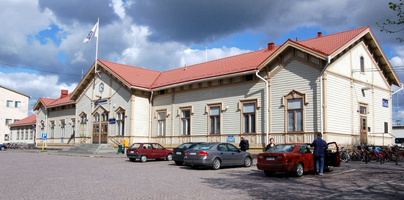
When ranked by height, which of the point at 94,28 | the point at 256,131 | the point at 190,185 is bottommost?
the point at 190,185

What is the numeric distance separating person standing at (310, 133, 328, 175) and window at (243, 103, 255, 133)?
10.4 m

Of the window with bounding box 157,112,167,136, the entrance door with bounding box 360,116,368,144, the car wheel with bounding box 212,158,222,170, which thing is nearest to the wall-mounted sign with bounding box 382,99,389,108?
the entrance door with bounding box 360,116,368,144

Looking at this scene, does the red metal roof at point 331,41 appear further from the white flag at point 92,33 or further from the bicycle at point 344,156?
the white flag at point 92,33

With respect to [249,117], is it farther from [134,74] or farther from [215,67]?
[134,74]

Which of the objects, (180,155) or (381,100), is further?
(381,100)

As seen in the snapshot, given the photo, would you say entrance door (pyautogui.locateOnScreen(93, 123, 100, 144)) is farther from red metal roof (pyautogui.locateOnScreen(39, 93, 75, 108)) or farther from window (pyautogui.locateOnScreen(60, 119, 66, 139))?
window (pyautogui.locateOnScreen(60, 119, 66, 139))

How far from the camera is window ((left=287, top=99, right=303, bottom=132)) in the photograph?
76.5ft

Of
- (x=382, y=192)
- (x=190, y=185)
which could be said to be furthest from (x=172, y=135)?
(x=382, y=192)

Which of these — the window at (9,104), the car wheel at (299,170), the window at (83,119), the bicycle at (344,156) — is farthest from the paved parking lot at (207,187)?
the window at (9,104)

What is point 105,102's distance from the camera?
122 feet

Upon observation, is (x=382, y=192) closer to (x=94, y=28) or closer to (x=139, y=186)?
(x=139, y=186)

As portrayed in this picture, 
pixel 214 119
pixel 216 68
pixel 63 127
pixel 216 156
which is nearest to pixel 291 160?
pixel 216 156

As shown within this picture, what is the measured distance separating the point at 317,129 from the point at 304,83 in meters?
2.94

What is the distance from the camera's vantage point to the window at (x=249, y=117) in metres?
26.0
